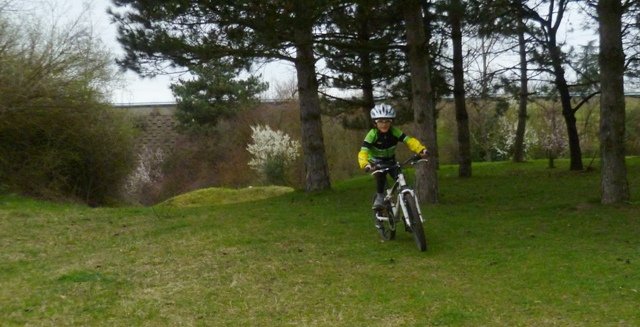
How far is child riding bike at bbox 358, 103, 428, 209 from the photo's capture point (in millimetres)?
7629

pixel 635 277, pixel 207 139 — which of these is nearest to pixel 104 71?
pixel 635 277

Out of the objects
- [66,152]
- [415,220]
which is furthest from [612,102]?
[66,152]

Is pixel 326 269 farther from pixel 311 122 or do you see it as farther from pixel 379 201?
pixel 311 122

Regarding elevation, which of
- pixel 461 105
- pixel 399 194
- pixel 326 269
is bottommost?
pixel 326 269

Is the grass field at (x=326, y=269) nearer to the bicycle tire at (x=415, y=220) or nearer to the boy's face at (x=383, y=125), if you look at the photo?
the bicycle tire at (x=415, y=220)

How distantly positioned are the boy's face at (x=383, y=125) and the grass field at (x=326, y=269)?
1.44 meters

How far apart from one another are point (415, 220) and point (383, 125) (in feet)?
4.11

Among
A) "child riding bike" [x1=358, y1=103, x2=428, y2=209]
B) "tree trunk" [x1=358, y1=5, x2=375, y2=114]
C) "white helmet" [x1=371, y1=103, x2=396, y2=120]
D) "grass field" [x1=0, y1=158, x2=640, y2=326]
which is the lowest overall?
"grass field" [x1=0, y1=158, x2=640, y2=326]

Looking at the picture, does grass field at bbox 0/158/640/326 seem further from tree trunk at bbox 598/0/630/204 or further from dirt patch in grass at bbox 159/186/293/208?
dirt patch in grass at bbox 159/186/293/208

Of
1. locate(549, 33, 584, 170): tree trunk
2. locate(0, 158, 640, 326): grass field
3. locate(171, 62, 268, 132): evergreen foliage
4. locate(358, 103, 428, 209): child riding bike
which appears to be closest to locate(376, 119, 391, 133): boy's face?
locate(358, 103, 428, 209): child riding bike

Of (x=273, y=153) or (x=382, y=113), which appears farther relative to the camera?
(x=273, y=153)

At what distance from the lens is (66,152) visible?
17484 millimetres

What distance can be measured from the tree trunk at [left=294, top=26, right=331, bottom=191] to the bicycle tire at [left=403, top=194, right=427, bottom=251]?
7398mm

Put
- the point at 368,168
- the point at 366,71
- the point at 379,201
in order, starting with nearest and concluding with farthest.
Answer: the point at 368,168
the point at 379,201
the point at 366,71
